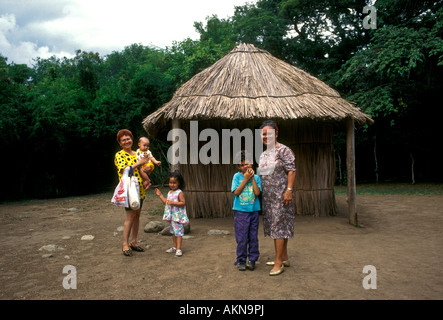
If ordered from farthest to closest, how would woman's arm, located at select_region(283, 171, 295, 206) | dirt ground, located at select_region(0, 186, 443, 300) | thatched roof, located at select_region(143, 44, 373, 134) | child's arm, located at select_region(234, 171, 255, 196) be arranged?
1. thatched roof, located at select_region(143, 44, 373, 134)
2. child's arm, located at select_region(234, 171, 255, 196)
3. woman's arm, located at select_region(283, 171, 295, 206)
4. dirt ground, located at select_region(0, 186, 443, 300)

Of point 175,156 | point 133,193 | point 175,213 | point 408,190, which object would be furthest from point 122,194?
point 408,190

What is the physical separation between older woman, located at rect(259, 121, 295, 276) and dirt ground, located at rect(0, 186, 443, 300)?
0.37 m

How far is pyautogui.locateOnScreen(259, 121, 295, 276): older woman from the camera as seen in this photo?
11.0 feet

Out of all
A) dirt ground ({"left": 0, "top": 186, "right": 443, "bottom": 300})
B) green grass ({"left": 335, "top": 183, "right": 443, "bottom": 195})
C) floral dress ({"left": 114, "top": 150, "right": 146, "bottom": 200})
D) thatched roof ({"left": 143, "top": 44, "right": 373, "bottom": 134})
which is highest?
thatched roof ({"left": 143, "top": 44, "right": 373, "bottom": 134})

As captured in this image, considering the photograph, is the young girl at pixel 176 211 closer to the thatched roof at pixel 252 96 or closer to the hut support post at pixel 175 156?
the hut support post at pixel 175 156

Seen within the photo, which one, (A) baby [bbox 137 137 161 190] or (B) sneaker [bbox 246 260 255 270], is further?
(A) baby [bbox 137 137 161 190]

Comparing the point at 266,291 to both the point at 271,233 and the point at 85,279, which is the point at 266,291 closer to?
the point at 271,233

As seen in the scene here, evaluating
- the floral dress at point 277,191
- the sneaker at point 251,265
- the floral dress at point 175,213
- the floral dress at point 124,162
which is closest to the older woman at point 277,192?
the floral dress at point 277,191

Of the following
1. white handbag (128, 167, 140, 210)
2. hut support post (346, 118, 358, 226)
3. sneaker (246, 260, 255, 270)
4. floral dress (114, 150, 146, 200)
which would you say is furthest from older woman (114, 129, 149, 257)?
hut support post (346, 118, 358, 226)

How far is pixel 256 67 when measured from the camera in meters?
7.07

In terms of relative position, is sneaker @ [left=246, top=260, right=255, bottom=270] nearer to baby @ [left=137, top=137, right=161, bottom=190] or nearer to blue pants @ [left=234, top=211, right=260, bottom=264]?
blue pants @ [left=234, top=211, right=260, bottom=264]
